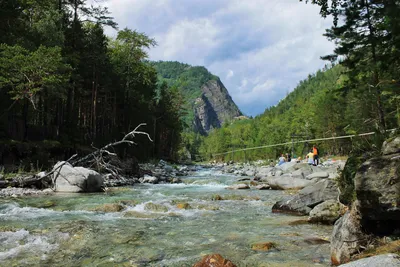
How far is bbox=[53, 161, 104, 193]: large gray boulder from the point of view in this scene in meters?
12.7

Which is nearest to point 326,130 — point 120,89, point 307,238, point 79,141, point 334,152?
point 334,152

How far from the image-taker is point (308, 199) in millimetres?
8570

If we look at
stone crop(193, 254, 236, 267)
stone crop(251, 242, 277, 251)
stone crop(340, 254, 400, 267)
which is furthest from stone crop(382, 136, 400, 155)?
stone crop(193, 254, 236, 267)

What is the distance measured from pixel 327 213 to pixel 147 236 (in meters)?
4.04

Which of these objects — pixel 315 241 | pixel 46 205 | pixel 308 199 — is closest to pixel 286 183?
pixel 308 199

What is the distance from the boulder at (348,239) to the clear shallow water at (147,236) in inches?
13.0

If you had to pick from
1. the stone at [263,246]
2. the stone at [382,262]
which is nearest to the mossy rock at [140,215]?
the stone at [263,246]

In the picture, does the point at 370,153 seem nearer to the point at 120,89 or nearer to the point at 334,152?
the point at 120,89

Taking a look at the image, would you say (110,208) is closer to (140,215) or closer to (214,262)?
(140,215)

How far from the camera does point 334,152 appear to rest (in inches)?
2051

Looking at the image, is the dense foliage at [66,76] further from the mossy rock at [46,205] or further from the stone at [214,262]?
the stone at [214,262]

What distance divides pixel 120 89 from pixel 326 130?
3708 cm

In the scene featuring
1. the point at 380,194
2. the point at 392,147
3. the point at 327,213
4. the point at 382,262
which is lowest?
the point at 327,213

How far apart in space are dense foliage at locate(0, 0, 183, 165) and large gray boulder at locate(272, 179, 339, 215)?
40.9 feet
